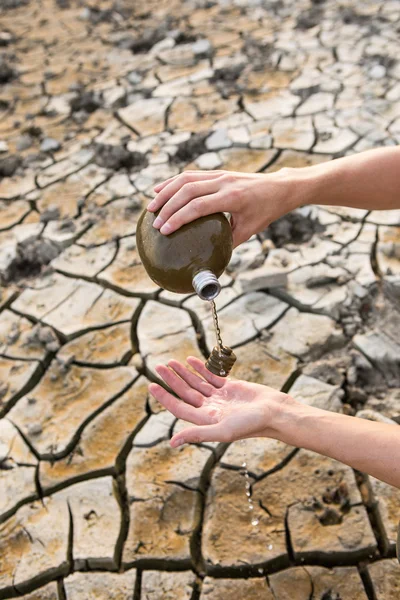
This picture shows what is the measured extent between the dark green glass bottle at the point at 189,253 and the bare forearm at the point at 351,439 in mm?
404

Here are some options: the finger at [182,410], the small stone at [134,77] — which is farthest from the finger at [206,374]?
the small stone at [134,77]

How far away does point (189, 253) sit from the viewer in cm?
144

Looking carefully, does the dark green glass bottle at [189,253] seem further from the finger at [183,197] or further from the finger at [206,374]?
the finger at [206,374]

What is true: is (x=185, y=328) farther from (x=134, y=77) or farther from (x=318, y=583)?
(x=134, y=77)

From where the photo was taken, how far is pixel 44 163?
3719mm

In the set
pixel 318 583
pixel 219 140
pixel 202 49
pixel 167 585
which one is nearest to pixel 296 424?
pixel 318 583

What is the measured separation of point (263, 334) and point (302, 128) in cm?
162

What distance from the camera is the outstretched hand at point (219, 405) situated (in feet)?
4.86

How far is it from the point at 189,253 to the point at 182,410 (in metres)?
0.43

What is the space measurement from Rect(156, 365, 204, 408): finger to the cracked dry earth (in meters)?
0.49

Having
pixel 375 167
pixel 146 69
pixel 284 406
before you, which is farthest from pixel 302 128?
pixel 284 406

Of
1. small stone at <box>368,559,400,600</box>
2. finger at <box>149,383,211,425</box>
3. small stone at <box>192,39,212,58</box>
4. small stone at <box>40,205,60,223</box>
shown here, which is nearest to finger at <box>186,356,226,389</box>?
finger at <box>149,383,211,425</box>

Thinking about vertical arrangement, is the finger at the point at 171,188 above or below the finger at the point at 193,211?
above

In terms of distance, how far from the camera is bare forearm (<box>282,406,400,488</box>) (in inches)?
54.2
